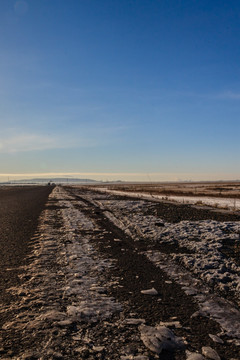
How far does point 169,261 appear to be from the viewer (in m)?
6.60

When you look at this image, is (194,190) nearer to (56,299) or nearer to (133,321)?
(56,299)

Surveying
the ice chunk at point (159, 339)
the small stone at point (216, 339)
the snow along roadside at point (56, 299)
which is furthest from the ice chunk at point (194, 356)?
the snow along roadside at point (56, 299)

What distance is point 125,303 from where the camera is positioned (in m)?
4.11

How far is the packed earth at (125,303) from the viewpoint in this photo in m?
2.95

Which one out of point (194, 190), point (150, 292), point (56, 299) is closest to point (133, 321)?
point (150, 292)

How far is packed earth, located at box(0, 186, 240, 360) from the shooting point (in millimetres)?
2953

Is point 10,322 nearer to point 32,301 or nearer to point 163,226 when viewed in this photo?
point 32,301

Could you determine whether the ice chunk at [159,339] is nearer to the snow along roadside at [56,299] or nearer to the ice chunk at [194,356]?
the ice chunk at [194,356]

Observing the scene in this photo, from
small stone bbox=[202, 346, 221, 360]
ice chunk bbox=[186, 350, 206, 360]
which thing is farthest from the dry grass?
ice chunk bbox=[186, 350, 206, 360]

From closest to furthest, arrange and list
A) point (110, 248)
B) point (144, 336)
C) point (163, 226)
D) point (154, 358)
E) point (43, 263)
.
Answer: point (154, 358)
point (144, 336)
point (43, 263)
point (110, 248)
point (163, 226)

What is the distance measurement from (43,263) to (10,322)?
2.77 m

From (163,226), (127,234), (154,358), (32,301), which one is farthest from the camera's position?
(163,226)

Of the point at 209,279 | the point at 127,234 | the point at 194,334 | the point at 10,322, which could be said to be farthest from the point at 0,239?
the point at 194,334

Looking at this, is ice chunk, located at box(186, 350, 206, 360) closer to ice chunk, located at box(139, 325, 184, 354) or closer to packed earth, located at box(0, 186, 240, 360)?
packed earth, located at box(0, 186, 240, 360)
